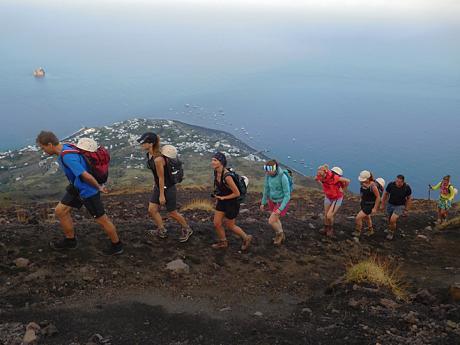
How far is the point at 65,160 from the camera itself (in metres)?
5.67

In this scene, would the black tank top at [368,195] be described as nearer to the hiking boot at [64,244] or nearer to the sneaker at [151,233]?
the sneaker at [151,233]

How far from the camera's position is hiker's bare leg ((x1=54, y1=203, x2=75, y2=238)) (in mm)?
6312

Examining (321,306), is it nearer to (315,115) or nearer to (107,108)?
(315,115)

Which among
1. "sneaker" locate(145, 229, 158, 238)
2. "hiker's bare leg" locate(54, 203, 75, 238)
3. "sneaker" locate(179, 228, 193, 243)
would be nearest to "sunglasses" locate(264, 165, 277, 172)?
"sneaker" locate(179, 228, 193, 243)

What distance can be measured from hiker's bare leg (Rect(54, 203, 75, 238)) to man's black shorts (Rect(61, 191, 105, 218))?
10cm

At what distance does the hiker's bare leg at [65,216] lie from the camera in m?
6.31

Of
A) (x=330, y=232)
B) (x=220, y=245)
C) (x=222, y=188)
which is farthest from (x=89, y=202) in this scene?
(x=330, y=232)

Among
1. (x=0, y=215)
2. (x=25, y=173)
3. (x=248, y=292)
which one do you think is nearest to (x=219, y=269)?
(x=248, y=292)

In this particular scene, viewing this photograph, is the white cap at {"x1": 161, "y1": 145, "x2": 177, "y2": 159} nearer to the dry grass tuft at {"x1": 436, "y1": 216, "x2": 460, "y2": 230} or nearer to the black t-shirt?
the black t-shirt

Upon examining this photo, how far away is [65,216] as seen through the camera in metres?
6.48

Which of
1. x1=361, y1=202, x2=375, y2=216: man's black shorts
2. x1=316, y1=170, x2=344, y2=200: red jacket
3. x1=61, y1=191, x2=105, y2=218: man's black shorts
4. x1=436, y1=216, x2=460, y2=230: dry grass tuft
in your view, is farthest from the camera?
x1=436, y1=216, x2=460, y2=230: dry grass tuft

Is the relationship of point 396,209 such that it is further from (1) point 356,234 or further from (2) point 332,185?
(2) point 332,185

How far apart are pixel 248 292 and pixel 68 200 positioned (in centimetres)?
331

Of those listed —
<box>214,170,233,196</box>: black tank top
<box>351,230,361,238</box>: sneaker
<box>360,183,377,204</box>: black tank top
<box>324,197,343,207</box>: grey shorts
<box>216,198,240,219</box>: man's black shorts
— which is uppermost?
Answer: <box>214,170,233,196</box>: black tank top
